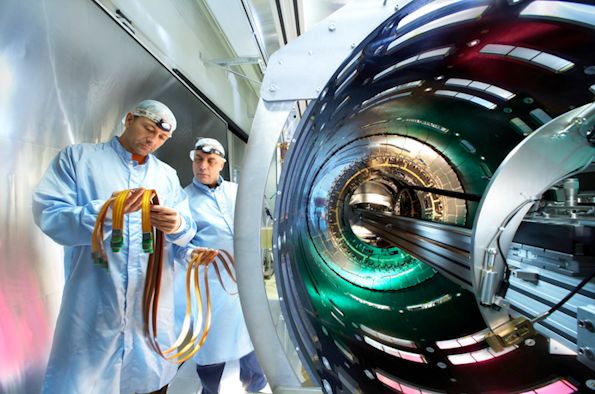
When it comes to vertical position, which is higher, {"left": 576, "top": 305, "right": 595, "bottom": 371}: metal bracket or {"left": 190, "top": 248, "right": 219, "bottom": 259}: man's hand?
{"left": 190, "top": 248, "right": 219, "bottom": 259}: man's hand

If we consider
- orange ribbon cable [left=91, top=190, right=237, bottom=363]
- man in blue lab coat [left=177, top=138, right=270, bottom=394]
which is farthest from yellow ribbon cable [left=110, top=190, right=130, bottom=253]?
man in blue lab coat [left=177, top=138, right=270, bottom=394]

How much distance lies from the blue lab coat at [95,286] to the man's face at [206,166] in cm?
44

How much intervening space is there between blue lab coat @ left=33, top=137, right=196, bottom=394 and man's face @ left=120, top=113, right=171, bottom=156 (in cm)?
4

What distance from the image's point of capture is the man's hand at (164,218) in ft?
3.33

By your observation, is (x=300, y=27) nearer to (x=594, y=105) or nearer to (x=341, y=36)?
(x=341, y=36)

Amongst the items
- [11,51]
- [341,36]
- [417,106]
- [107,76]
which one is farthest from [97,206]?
[417,106]

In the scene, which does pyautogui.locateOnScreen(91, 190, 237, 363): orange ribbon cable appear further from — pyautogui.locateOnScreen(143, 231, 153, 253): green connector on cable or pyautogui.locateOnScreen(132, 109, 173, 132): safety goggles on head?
pyautogui.locateOnScreen(132, 109, 173, 132): safety goggles on head

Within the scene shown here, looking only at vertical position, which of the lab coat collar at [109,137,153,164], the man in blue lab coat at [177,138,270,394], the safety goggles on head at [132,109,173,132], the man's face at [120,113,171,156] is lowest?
the man in blue lab coat at [177,138,270,394]

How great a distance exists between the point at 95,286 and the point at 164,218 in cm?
35

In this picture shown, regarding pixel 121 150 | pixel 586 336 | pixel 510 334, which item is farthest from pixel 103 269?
pixel 510 334

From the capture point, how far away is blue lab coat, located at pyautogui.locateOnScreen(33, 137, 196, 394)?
895mm

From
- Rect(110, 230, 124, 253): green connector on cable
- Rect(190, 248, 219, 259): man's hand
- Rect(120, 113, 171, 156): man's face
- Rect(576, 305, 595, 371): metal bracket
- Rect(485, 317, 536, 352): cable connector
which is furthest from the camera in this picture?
Rect(190, 248, 219, 259): man's hand

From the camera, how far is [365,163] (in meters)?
2.80

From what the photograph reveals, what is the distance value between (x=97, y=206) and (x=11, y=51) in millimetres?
→ 567
